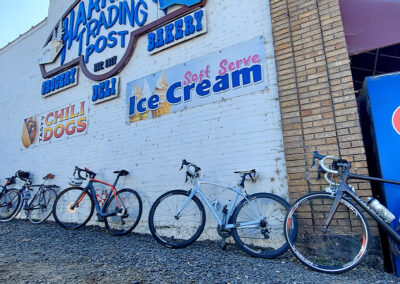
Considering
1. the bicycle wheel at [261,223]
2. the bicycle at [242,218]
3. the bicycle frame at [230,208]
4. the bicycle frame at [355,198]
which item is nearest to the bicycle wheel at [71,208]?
the bicycle at [242,218]

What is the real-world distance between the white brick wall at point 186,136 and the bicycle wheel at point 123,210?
194 mm

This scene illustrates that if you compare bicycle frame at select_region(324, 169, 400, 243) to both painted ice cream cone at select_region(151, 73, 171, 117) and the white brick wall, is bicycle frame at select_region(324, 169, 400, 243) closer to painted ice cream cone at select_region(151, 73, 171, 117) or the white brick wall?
the white brick wall

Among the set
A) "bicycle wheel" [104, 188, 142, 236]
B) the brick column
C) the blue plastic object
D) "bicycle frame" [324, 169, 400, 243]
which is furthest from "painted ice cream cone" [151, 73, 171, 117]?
the blue plastic object

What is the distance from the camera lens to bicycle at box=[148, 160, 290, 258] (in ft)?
10.7

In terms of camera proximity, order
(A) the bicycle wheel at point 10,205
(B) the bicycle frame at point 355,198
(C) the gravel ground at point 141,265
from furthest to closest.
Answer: (A) the bicycle wheel at point 10,205, (B) the bicycle frame at point 355,198, (C) the gravel ground at point 141,265

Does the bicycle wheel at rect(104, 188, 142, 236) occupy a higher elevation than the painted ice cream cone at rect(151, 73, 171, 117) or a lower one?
lower

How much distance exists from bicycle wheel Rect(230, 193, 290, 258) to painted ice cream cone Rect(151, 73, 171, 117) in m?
2.43

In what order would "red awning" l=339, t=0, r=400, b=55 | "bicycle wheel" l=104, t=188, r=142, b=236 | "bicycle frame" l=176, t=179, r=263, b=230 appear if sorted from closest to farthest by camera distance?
"bicycle frame" l=176, t=179, r=263, b=230 < "red awning" l=339, t=0, r=400, b=55 < "bicycle wheel" l=104, t=188, r=142, b=236

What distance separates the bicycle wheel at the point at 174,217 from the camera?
3.81m

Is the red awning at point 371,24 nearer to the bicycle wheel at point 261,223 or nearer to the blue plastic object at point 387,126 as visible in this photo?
the blue plastic object at point 387,126

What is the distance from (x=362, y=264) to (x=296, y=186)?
3.68 ft

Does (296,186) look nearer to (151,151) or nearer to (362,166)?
(362,166)

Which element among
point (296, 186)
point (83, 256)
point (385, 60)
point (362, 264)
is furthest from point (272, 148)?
point (385, 60)

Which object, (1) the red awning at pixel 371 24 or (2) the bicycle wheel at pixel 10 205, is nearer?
(1) the red awning at pixel 371 24
